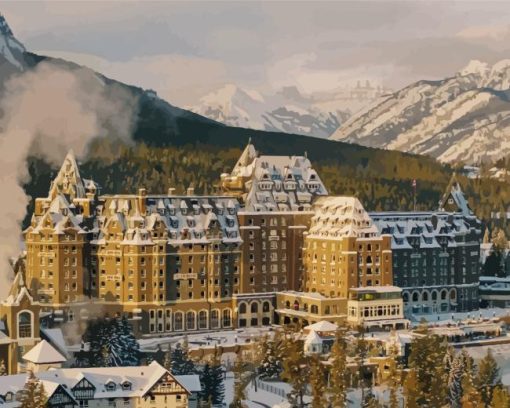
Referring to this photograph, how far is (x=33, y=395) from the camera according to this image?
86.6 m

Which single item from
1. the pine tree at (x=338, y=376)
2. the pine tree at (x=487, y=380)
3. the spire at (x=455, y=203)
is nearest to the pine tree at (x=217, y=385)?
the pine tree at (x=338, y=376)

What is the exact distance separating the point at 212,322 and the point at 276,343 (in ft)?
62.7

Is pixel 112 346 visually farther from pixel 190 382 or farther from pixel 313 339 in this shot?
pixel 313 339

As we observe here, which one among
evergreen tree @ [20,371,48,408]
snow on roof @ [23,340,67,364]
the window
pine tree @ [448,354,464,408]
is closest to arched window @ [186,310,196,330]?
the window

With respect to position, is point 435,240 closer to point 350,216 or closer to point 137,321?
point 350,216

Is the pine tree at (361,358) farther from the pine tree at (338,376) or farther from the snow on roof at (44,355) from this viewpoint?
the snow on roof at (44,355)

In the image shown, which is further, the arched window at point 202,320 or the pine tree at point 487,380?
the arched window at point 202,320

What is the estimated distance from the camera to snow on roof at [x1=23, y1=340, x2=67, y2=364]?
324ft

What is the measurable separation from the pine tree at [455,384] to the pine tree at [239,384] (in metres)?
12.4

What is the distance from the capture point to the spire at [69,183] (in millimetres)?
130625

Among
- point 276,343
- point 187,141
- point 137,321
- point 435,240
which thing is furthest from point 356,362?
point 187,141

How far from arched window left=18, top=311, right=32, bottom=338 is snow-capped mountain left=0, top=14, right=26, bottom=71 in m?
83.0

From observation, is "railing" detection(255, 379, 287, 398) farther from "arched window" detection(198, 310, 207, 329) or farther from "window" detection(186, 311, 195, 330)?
"arched window" detection(198, 310, 207, 329)

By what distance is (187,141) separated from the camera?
194 m
